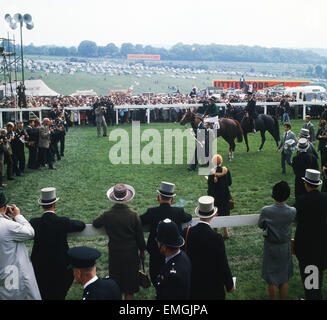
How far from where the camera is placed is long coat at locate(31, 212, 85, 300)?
4.36 m

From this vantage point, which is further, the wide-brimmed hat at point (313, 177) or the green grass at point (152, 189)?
the green grass at point (152, 189)

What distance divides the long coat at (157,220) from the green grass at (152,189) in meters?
0.86

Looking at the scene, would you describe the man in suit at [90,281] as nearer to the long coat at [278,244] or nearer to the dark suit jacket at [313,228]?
the long coat at [278,244]

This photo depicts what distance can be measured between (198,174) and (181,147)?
4690mm

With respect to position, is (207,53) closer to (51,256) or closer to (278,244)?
(278,244)

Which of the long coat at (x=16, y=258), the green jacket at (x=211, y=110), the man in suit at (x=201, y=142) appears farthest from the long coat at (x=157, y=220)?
the green jacket at (x=211, y=110)

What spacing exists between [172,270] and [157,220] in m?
1.30

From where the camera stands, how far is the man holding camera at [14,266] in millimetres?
4068

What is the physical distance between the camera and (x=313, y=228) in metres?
4.88

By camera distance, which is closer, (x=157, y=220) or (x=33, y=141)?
(x=157, y=220)

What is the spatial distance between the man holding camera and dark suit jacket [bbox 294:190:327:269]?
10.4 ft

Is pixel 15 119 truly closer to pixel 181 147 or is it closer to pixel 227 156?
pixel 181 147

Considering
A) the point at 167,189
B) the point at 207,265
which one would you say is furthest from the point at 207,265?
the point at 167,189
